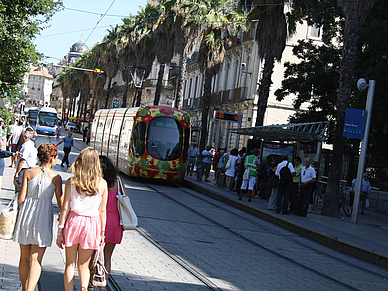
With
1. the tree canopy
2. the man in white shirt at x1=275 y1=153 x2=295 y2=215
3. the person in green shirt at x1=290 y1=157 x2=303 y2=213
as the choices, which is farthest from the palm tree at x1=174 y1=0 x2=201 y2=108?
the man in white shirt at x1=275 y1=153 x2=295 y2=215

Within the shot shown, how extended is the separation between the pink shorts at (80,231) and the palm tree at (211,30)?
92.7 feet

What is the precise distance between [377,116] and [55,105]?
557 feet

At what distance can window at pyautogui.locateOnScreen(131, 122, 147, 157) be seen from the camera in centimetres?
2336

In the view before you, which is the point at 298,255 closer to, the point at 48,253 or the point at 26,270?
the point at 48,253

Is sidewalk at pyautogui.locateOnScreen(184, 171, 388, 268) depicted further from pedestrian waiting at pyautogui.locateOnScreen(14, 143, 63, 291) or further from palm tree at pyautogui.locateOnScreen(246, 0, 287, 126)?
pedestrian waiting at pyautogui.locateOnScreen(14, 143, 63, 291)

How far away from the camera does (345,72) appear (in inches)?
741

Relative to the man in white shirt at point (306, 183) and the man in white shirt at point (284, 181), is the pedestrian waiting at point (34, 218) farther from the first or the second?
the man in white shirt at point (306, 183)

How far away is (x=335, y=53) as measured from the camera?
31.9m

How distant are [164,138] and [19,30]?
8.53 meters

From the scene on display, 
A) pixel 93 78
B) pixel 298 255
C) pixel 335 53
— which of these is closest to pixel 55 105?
pixel 93 78

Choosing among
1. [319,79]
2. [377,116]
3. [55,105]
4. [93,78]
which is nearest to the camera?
[377,116]

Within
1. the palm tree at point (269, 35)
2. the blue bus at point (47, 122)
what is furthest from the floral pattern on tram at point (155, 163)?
the blue bus at point (47, 122)

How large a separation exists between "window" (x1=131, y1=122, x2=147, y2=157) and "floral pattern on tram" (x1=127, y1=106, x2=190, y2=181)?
129 mm

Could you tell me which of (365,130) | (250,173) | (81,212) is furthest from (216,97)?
(81,212)
